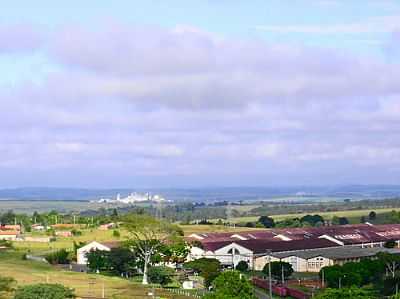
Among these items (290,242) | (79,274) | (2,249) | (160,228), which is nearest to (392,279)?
(160,228)

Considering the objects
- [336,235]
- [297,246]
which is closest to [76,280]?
[297,246]

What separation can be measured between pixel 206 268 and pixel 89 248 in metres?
18.8

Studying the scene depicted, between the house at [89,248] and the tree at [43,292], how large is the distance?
2550 centimetres

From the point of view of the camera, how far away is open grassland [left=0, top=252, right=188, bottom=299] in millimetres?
46834

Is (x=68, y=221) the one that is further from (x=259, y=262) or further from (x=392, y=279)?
(x=392, y=279)

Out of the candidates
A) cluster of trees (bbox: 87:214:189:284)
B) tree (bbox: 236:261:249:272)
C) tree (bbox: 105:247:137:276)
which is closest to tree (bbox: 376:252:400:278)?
tree (bbox: 236:261:249:272)

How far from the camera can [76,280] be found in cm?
5359

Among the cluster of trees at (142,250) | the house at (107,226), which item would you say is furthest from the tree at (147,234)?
the house at (107,226)

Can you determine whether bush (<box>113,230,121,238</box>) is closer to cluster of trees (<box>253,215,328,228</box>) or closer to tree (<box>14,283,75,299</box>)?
cluster of trees (<box>253,215,328,228</box>)

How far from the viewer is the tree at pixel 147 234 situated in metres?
57.7

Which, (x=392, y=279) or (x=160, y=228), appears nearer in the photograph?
(x=392, y=279)

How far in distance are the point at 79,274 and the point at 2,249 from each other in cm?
2062

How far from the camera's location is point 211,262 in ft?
187

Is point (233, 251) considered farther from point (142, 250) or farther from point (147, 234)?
point (142, 250)
